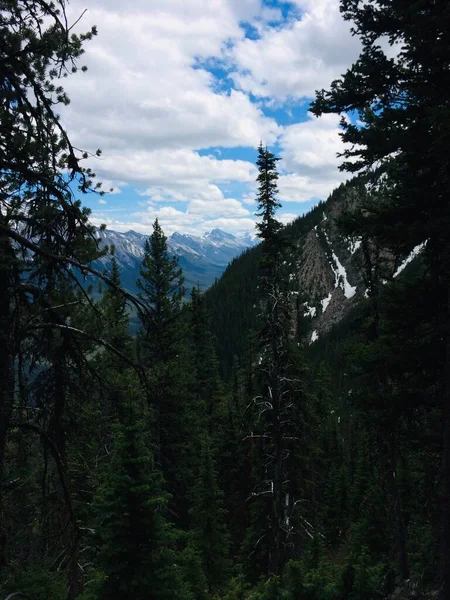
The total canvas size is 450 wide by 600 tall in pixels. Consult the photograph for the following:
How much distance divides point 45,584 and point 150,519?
268 cm

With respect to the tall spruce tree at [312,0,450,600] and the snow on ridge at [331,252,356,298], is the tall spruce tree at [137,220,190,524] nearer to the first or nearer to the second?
the tall spruce tree at [312,0,450,600]

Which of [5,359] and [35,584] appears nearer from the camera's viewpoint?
[5,359]

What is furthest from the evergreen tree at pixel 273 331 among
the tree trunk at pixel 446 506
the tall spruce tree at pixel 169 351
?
the tree trunk at pixel 446 506

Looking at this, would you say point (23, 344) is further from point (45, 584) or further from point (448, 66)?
point (448, 66)

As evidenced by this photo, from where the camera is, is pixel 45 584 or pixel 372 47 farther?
pixel 372 47

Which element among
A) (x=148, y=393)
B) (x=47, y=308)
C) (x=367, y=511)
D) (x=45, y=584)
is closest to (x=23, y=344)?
(x=47, y=308)

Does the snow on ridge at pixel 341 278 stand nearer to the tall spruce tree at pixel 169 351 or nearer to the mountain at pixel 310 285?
the mountain at pixel 310 285

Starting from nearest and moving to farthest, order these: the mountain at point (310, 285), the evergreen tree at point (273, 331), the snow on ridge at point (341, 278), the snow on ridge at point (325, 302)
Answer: the evergreen tree at point (273, 331), the mountain at point (310, 285), the snow on ridge at point (325, 302), the snow on ridge at point (341, 278)

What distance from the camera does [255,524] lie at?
22.3 metres

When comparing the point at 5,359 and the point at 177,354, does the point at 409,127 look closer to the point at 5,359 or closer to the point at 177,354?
the point at 5,359

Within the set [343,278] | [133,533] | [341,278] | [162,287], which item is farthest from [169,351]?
[343,278]

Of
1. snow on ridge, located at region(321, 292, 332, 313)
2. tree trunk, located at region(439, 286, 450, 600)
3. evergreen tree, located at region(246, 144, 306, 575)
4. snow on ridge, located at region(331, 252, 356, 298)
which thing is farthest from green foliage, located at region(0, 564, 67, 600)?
snow on ridge, located at region(331, 252, 356, 298)

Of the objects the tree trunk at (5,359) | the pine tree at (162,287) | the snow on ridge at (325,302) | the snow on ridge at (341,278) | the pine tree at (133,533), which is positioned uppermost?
the snow on ridge at (341,278)

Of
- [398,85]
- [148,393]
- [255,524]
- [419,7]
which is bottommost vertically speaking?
[255,524]
